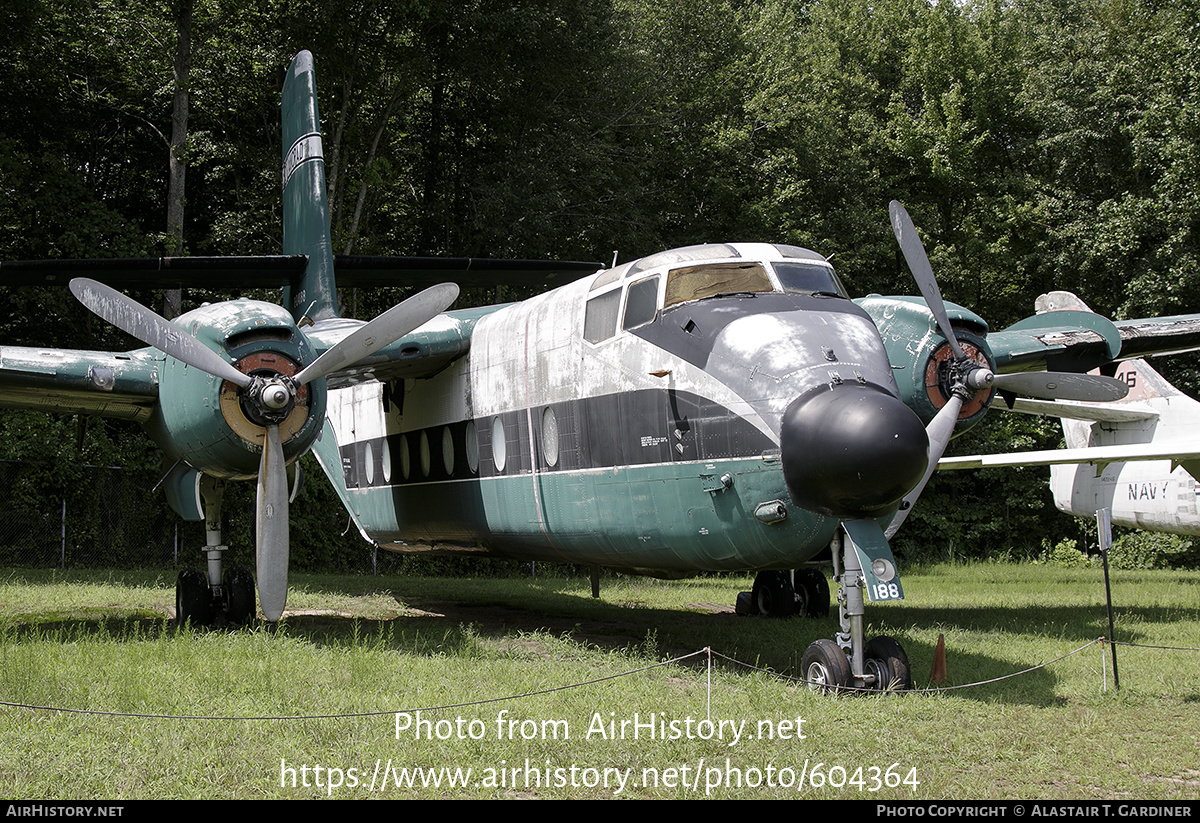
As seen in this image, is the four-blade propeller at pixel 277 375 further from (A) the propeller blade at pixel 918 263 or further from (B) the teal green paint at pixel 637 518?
(A) the propeller blade at pixel 918 263

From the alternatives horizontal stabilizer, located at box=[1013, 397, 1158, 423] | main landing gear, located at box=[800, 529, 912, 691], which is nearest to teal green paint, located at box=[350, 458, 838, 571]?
main landing gear, located at box=[800, 529, 912, 691]

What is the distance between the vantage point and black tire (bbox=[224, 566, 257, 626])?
Answer: 10.8 m

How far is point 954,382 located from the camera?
381 inches

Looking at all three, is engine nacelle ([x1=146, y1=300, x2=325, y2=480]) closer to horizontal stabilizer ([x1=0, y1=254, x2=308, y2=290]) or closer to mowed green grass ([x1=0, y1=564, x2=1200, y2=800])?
horizontal stabilizer ([x1=0, y1=254, x2=308, y2=290])

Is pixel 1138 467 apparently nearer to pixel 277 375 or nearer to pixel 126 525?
pixel 277 375

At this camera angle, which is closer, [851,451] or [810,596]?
[851,451]

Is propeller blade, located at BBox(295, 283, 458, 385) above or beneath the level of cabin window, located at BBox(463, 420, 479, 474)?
above

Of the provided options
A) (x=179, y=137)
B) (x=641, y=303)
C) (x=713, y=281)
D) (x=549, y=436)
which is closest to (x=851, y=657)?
(x=713, y=281)

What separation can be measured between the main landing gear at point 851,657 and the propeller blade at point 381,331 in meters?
4.34

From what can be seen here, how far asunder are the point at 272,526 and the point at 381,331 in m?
2.05

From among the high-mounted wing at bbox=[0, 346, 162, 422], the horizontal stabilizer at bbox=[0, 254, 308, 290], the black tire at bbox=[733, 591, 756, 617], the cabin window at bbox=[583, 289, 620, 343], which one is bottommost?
the black tire at bbox=[733, 591, 756, 617]

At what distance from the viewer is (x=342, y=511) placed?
2244 cm

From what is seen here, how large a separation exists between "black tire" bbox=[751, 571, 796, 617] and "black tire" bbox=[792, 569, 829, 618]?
9 cm

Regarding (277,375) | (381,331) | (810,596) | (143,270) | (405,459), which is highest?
(143,270)
